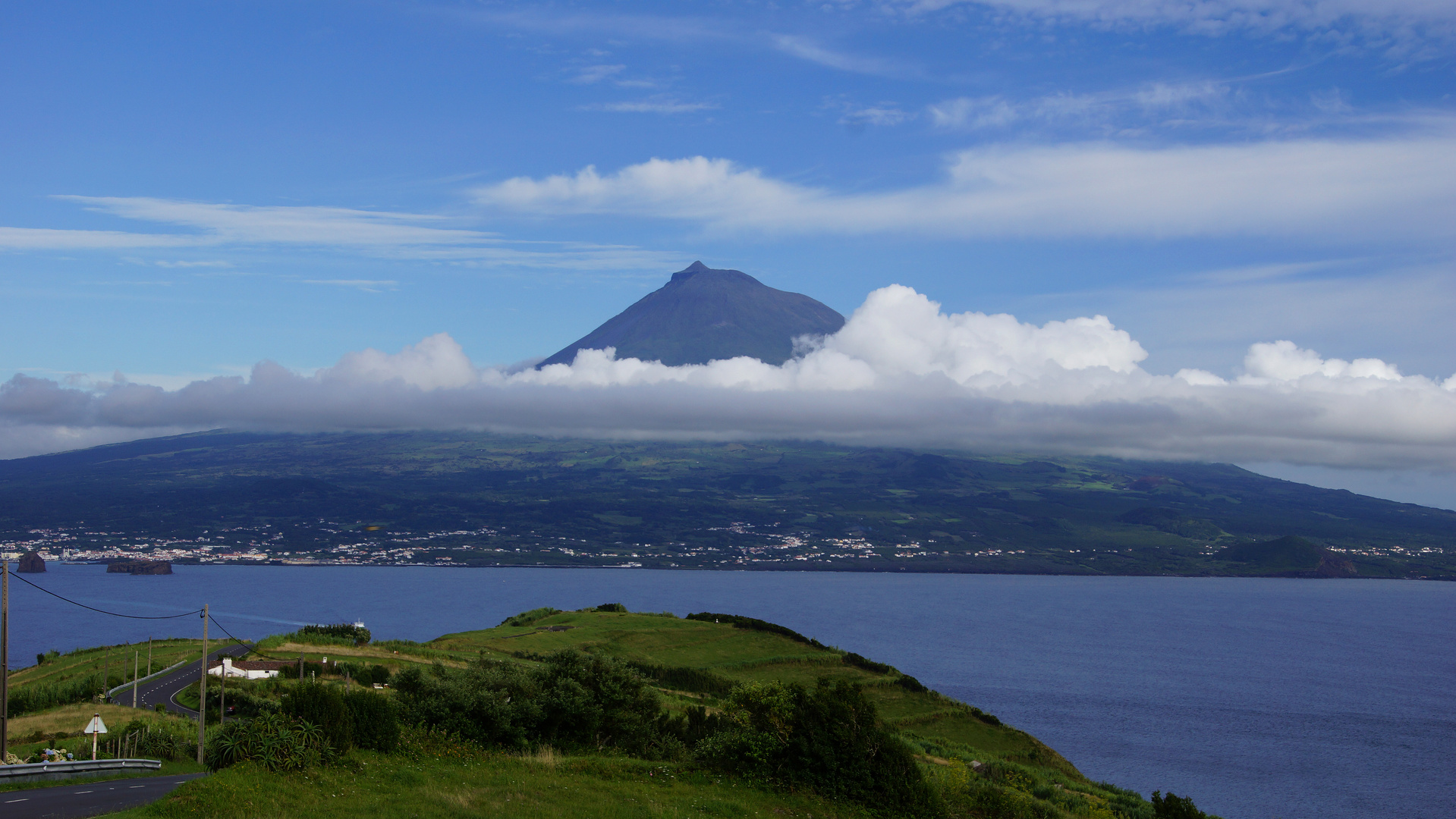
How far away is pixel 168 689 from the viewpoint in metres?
43.2

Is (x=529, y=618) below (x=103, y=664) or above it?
below

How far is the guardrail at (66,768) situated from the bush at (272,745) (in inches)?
195

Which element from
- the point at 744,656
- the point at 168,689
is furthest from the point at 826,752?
the point at 744,656

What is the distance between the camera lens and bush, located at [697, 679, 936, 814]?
1930cm

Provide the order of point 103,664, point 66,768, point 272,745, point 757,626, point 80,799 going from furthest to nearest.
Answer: point 757,626, point 103,664, point 66,768, point 80,799, point 272,745

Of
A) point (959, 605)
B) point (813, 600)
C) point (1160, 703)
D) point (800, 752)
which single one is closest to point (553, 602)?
point (813, 600)

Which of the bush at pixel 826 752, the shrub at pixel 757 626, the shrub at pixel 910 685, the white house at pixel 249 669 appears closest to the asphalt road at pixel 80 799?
the bush at pixel 826 752

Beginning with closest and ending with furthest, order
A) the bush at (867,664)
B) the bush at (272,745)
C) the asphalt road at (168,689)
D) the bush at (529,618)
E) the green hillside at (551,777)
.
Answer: the green hillside at (551,777) → the bush at (272,745) → the asphalt road at (168,689) → the bush at (867,664) → the bush at (529,618)

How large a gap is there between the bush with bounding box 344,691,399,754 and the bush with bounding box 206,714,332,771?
1.13 metres

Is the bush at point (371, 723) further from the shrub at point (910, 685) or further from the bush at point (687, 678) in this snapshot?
the shrub at point (910, 685)

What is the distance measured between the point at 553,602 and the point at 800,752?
148 meters

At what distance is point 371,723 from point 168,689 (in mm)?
30316

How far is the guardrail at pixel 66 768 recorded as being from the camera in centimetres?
1931

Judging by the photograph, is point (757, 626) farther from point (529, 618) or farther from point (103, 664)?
point (103, 664)
